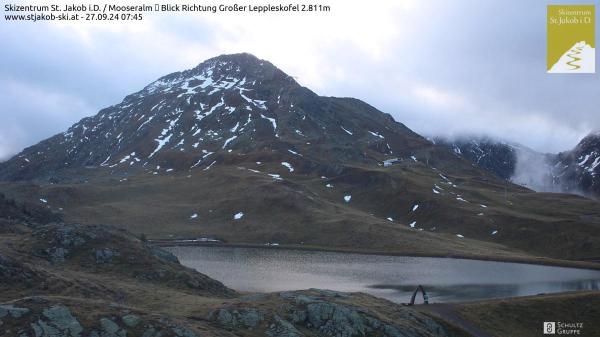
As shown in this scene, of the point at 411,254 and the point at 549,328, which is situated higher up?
the point at 411,254

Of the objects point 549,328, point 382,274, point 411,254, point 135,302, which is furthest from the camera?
point 411,254

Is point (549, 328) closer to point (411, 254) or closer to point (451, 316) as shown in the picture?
point (451, 316)

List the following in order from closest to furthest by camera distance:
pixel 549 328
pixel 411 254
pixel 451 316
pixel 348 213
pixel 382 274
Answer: pixel 451 316 < pixel 549 328 < pixel 382 274 < pixel 411 254 < pixel 348 213

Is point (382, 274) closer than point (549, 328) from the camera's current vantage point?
No

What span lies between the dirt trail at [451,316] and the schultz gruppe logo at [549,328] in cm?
Answer: 886

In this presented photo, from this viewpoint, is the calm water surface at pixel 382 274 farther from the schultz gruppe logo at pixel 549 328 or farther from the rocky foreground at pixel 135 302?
the rocky foreground at pixel 135 302

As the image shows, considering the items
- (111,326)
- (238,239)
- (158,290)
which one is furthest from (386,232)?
(111,326)

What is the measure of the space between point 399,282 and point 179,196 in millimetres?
116800

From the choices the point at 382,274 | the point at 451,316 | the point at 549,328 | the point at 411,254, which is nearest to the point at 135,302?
the point at 451,316

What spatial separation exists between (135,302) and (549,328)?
135ft

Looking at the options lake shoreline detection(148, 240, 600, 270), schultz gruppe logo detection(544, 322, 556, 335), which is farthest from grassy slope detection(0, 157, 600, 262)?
schultz gruppe logo detection(544, 322, 556, 335)

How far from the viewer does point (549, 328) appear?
5309 cm

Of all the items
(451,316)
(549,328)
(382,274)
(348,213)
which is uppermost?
(348,213)

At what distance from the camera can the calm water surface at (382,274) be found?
71.9 meters
